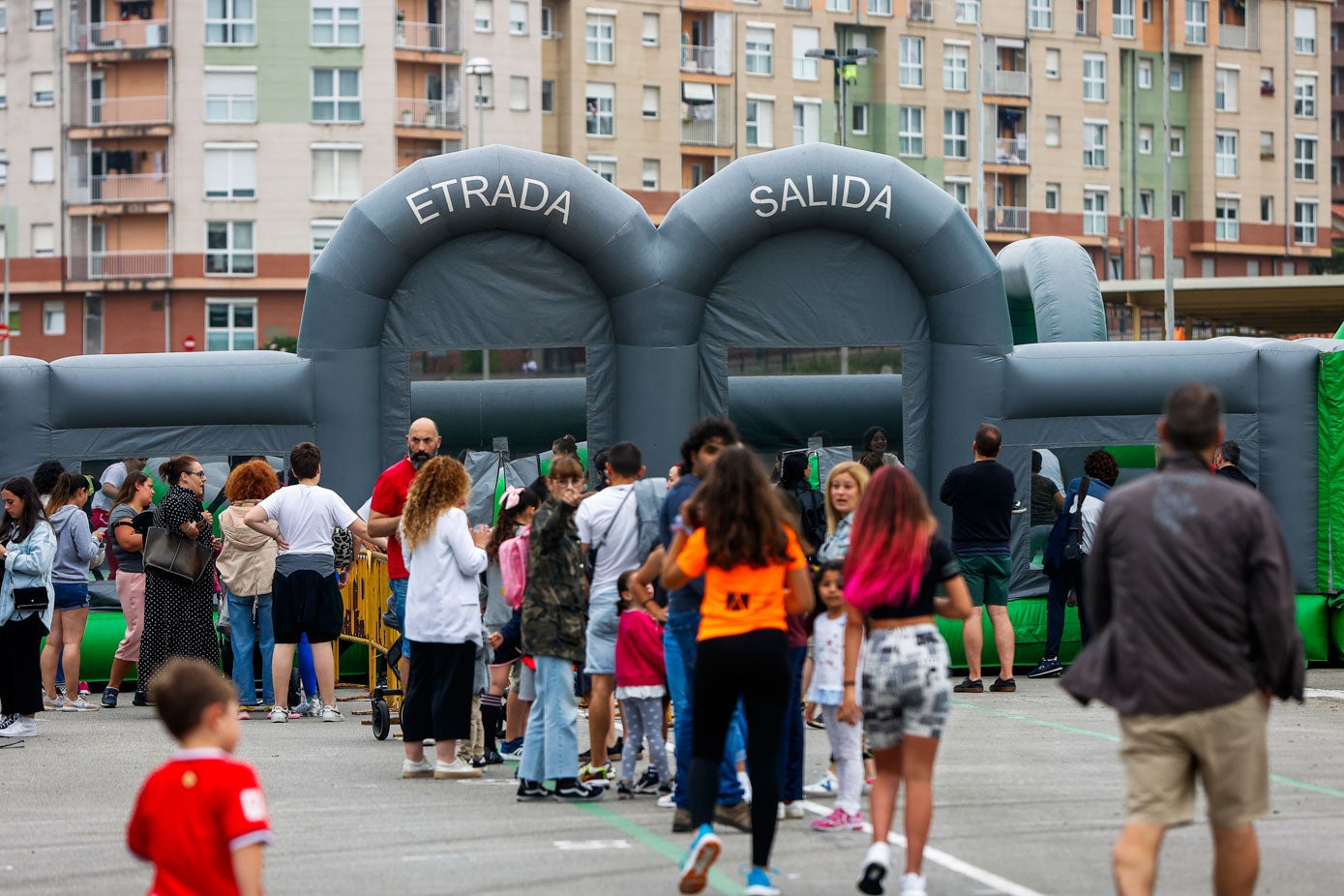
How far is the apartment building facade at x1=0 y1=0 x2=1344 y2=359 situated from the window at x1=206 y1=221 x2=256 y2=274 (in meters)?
0.07

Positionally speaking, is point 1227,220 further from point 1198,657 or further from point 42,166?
point 1198,657

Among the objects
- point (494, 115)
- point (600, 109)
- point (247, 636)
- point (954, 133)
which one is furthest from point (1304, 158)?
point (247, 636)

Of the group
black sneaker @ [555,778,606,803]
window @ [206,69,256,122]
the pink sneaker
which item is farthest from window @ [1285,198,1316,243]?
the pink sneaker

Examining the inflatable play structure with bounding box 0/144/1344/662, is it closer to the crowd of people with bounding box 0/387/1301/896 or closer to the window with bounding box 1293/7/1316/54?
the crowd of people with bounding box 0/387/1301/896

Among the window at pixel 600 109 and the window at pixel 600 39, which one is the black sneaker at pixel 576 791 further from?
the window at pixel 600 39

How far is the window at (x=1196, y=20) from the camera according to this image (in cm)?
7600

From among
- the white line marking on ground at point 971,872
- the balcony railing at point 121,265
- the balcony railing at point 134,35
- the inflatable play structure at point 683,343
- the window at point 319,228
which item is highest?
the balcony railing at point 134,35

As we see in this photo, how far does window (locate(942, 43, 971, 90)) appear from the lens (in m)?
72.1

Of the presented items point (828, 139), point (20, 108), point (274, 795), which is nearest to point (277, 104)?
point (20, 108)

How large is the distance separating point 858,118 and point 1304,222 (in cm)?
2072

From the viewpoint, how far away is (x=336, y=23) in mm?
62406

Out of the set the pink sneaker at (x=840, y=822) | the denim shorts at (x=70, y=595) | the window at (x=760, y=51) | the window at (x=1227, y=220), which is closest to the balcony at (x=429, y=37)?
the window at (x=760, y=51)

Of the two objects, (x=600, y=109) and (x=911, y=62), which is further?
(x=911, y=62)

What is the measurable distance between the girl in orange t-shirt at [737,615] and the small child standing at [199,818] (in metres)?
2.57
